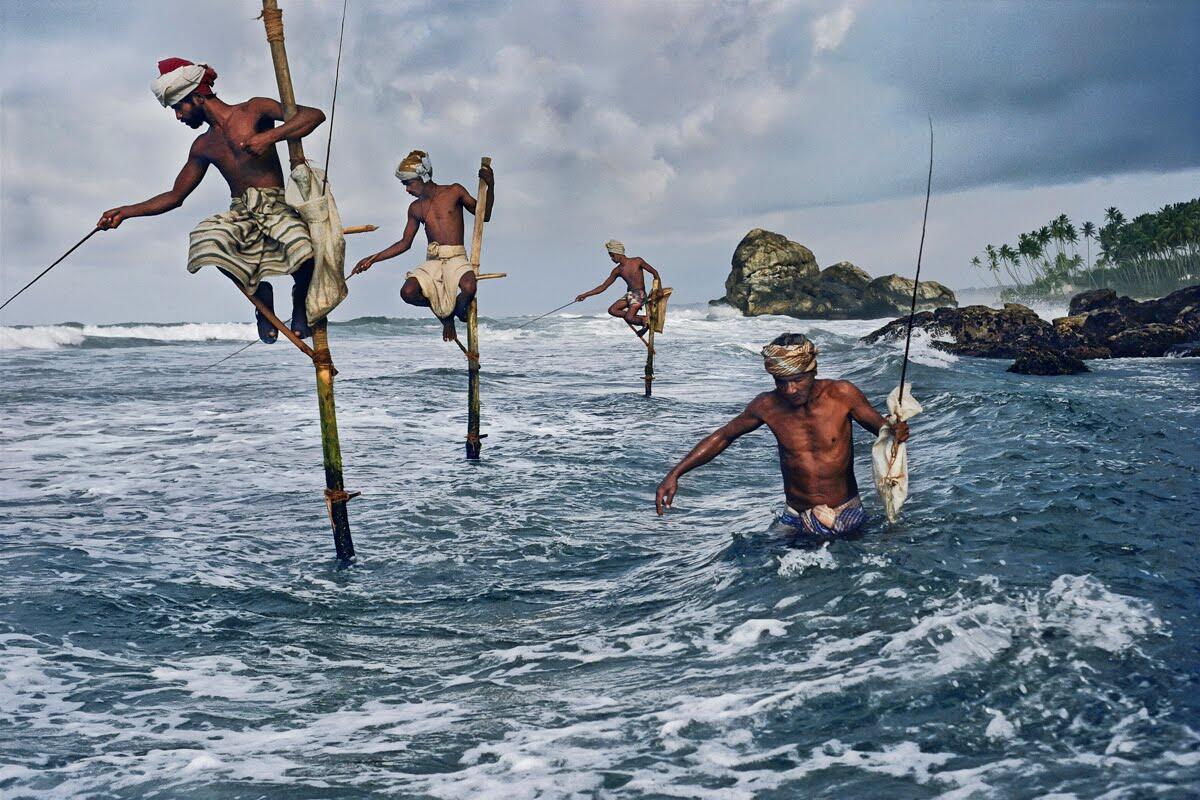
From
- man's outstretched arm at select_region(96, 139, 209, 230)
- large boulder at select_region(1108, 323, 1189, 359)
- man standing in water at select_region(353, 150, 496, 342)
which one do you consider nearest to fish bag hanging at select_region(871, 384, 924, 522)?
man's outstretched arm at select_region(96, 139, 209, 230)

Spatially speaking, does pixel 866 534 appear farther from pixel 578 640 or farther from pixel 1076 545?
pixel 578 640

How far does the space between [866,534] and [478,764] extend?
3.93 metres

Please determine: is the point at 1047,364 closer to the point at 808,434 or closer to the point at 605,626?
the point at 808,434

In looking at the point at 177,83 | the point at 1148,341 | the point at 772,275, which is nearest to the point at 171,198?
the point at 177,83

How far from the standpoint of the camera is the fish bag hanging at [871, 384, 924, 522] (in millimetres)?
6305

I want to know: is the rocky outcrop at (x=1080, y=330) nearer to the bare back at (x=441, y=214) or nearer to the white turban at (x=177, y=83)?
the bare back at (x=441, y=214)

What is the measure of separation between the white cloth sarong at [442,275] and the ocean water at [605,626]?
7.62 ft

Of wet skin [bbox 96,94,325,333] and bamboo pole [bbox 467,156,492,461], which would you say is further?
bamboo pole [bbox 467,156,492,461]

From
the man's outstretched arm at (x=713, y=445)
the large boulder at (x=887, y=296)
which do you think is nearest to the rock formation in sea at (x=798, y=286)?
the large boulder at (x=887, y=296)

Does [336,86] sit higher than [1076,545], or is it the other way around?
[336,86]

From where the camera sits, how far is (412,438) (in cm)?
1608

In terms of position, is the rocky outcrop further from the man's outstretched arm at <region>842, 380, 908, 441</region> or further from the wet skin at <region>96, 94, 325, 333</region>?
the wet skin at <region>96, 94, 325, 333</region>

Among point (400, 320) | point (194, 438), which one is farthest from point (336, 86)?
point (400, 320)

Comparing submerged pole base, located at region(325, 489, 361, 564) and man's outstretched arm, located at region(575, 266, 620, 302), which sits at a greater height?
man's outstretched arm, located at region(575, 266, 620, 302)
